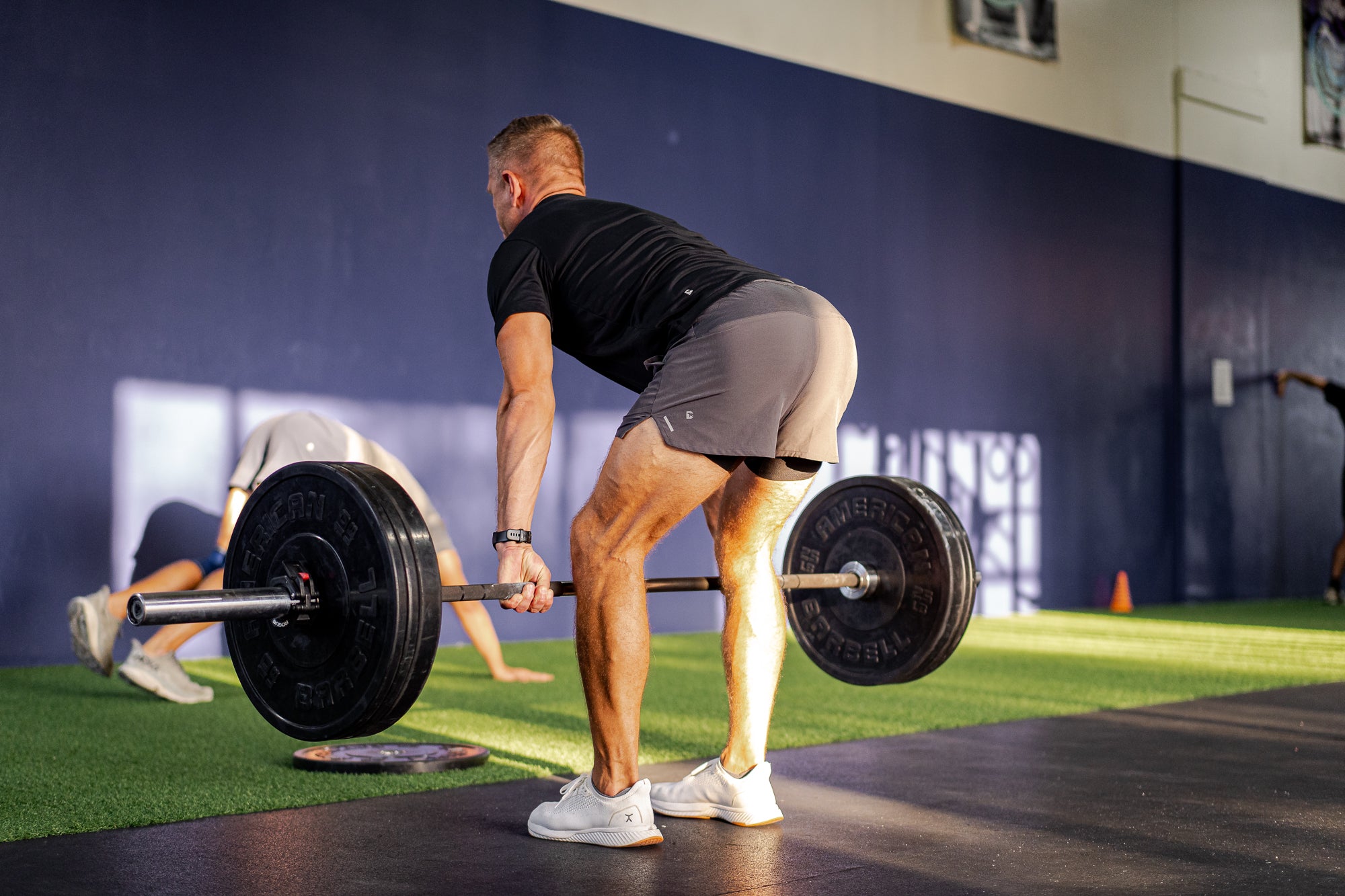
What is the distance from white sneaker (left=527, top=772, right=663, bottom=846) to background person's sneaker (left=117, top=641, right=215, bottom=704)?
1.73 m

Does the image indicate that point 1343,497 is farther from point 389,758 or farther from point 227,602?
point 227,602

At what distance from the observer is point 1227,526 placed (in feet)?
25.6

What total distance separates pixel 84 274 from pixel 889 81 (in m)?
3.87

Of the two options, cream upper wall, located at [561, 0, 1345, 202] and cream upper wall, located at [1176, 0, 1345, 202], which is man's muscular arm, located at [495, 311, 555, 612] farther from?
cream upper wall, located at [1176, 0, 1345, 202]

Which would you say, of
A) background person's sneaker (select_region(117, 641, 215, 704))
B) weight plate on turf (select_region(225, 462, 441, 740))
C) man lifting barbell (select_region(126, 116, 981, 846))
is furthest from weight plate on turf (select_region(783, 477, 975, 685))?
background person's sneaker (select_region(117, 641, 215, 704))

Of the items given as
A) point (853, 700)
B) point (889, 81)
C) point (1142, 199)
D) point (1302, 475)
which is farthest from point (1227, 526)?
point (853, 700)

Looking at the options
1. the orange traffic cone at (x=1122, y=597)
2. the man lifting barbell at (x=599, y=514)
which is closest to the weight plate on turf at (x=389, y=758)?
the man lifting barbell at (x=599, y=514)

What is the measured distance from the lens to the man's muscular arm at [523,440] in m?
1.79

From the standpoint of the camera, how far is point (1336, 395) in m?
7.57

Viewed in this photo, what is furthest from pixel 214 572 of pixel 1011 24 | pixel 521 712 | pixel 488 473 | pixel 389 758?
pixel 1011 24

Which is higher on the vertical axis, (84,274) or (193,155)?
(193,155)

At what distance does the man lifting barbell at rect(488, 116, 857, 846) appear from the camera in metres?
1.87

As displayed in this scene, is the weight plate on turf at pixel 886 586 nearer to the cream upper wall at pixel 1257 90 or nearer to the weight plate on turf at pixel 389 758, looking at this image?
the weight plate on turf at pixel 389 758

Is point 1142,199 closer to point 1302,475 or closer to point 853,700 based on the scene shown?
point 1302,475
